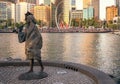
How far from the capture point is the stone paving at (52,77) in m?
13.3

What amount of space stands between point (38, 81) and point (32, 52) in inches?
47.7

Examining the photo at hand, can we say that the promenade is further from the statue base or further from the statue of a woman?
the statue of a woman

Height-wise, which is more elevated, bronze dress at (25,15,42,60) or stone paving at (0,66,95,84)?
bronze dress at (25,15,42,60)

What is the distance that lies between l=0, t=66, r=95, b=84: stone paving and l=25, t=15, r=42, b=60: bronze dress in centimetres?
106

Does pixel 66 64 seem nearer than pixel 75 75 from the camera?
No

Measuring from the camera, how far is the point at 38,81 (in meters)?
13.5

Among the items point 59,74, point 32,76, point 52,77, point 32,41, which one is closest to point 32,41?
point 32,41

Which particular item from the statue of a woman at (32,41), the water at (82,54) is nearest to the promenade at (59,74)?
the statue of a woman at (32,41)

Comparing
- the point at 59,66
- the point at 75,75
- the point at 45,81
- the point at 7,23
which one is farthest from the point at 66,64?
the point at 7,23

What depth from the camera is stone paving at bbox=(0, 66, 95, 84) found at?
13.3 m

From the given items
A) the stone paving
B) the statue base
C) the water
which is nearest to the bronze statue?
the statue base

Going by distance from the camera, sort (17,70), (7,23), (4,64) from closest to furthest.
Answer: (17,70), (4,64), (7,23)

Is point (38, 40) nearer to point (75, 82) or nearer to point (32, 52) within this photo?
point (32, 52)

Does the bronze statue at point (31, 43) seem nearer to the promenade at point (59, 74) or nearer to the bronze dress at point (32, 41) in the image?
the bronze dress at point (32, 41)
